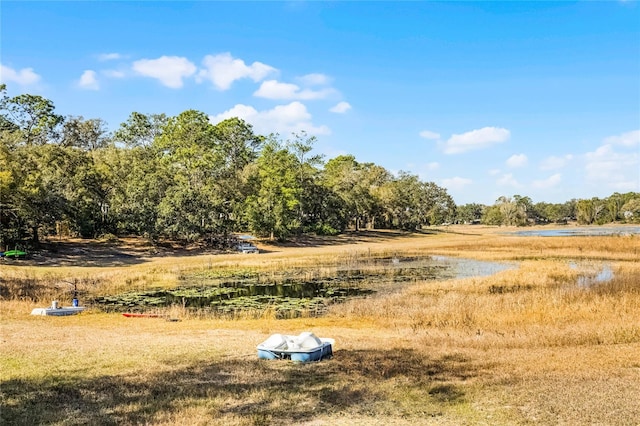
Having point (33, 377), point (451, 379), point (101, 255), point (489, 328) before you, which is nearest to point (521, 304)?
point (489, 328)

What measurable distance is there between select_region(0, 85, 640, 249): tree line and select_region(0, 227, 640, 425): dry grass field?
78.4ft

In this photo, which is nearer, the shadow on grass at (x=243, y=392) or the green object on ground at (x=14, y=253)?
the shadow on grass at (x=243, y=392)

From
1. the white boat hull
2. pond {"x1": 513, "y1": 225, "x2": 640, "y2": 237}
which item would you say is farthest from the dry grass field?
pond {"x1": 513, "y1": 225, "x2": 640, "y2": 237}

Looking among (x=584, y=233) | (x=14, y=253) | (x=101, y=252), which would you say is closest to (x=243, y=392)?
(x=14, y=253)

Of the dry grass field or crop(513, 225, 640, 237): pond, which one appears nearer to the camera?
the dry grass field

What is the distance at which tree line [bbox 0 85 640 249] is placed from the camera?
4556cm

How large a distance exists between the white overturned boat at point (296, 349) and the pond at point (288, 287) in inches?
359

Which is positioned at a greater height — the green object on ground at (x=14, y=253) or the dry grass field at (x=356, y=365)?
the green object on ground at (x=14, y=253)

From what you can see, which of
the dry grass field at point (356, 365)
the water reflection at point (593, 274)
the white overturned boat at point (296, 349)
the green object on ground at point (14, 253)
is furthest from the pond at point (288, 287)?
the green object on ground at point (14, 253)

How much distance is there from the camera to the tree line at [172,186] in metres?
45.6

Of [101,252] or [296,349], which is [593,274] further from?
[101,252]

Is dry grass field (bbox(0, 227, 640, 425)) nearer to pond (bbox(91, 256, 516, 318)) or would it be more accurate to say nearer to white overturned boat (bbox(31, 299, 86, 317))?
white overturned boat (bbox(31, 299, 86, 317))

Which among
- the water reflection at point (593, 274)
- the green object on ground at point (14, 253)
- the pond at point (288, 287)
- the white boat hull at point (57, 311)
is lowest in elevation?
the pond at point (288, 287)

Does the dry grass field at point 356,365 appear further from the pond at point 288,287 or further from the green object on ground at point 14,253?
the green object on ground at point 14,253
